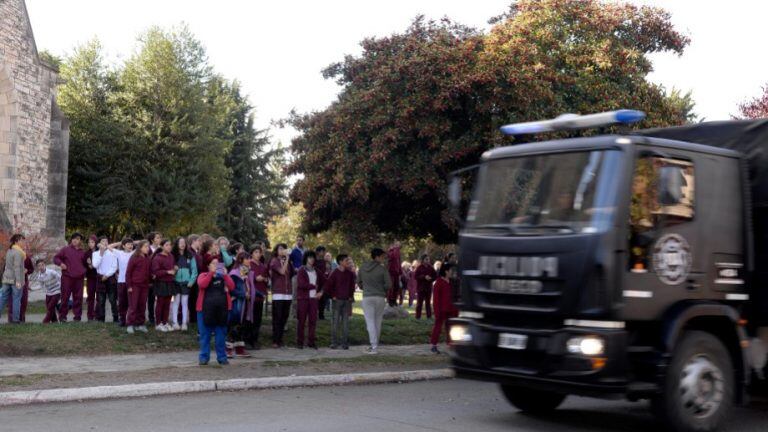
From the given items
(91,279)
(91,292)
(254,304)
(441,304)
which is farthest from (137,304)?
(441,304)

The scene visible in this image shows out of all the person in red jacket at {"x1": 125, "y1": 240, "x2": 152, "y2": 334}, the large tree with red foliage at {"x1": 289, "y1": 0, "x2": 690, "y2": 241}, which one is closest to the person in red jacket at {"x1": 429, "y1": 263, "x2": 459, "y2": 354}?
the large tree with red foliage at {"x1": 289, "y1": 0, "x2": 690, "y2": 241}

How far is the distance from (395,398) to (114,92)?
3627 centimetres

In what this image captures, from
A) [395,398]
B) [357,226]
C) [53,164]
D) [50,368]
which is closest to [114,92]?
[53,164]

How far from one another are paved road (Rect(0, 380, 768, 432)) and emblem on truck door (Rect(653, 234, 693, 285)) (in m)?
1.76

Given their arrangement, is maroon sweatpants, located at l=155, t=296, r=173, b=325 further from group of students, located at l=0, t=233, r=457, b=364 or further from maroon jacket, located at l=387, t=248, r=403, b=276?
maroon jacket, located at l=387, t=248, r=403, b=276

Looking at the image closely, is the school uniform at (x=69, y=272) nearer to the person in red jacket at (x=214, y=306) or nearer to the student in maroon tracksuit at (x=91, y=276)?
the student in maroon tracksuit at (x=91, y=276)

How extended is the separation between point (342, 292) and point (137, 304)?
3.74 meters

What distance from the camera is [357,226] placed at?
1739cm

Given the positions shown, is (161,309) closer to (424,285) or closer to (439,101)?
(439,101)

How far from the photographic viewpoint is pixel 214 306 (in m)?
12.2

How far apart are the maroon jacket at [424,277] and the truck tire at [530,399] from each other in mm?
14249

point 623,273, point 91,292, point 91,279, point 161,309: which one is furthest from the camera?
point 91,292

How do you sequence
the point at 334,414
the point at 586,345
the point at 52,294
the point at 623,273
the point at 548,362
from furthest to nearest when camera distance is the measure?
the point at 52,294
the point at 334,414
the point at 548,362
the point at 623,273
the point at 586,345

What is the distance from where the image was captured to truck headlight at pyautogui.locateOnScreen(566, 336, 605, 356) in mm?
7309
